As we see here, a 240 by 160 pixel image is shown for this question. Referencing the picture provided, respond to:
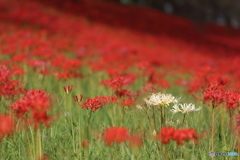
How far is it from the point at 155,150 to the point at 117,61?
3432 millimetres

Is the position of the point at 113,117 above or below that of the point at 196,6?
below

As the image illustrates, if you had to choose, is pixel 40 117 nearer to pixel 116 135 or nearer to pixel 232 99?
pixel 116 135

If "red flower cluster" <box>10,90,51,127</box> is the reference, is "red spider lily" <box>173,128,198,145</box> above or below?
below

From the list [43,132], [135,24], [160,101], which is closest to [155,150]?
[160,101]

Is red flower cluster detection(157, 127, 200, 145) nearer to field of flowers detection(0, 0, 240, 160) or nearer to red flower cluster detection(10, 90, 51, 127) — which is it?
field of flowers detection(0, 0, 240, 160)

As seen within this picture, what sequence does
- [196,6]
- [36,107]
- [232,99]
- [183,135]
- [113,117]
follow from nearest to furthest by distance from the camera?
[36,107], [183,135], [232,99], [113,117], [196,6]

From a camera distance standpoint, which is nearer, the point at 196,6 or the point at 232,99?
the point at 232,99


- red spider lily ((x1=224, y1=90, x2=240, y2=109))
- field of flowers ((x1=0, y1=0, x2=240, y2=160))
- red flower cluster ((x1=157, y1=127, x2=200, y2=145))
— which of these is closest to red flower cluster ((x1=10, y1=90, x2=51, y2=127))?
field of flowers ((x1=0, y1=0, x2=240, y2=160))

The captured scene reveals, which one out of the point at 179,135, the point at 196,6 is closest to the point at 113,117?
the point at 179,135

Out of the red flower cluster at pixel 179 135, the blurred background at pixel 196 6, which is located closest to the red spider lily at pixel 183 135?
the red flower cluster at pixel 179 135

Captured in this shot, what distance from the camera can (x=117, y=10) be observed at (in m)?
17.0

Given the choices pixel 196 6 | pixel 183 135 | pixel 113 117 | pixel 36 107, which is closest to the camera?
pixel 36 107

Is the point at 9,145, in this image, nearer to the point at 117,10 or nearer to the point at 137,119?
the point at 137,119

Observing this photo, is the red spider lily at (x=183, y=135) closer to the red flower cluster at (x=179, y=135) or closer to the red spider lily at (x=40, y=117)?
the red flower cluster at (x=179, y=135)
